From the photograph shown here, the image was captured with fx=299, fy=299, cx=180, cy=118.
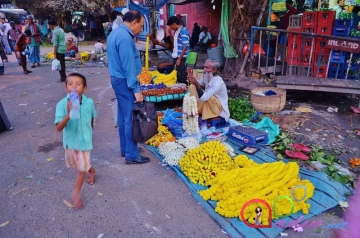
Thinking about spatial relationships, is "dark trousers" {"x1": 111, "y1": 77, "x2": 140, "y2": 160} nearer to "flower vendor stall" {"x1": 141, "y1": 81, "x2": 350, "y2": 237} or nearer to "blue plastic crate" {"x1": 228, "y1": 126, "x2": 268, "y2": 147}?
"flower vendor stall" {"x1": 141, "y1": 81, "x2": 350, "y2": 237}

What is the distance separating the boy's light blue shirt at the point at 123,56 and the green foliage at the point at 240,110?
2809 millimetres

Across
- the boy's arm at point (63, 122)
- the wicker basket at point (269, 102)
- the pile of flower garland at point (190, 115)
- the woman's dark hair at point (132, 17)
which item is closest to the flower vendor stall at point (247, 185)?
the pile of flower garland at point (190, 115)

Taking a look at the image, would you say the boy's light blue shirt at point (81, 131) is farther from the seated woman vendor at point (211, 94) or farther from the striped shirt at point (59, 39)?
the striped shirt at point (59, 39)

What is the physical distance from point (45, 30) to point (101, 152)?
94.1 ft

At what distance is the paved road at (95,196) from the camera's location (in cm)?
304

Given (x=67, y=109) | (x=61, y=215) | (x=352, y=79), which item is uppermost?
(x=67, y=109)

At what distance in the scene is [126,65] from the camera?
12.2 feet

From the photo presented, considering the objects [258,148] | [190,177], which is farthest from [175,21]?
[190,177]

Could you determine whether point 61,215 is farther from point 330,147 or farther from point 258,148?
point 330,147

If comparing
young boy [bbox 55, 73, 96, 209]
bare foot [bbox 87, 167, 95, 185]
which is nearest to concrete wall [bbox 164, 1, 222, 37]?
bare foot [bbox 87, 167, 95, 185]

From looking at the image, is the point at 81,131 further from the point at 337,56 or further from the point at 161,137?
the point at 337,56

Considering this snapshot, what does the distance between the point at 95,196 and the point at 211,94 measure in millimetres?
2559

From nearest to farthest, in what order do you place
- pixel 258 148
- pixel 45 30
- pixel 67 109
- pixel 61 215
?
pixel 67 109 → pixel 61 215 → pixel 258 148 → pixel 45 30

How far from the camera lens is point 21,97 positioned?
8219mm
